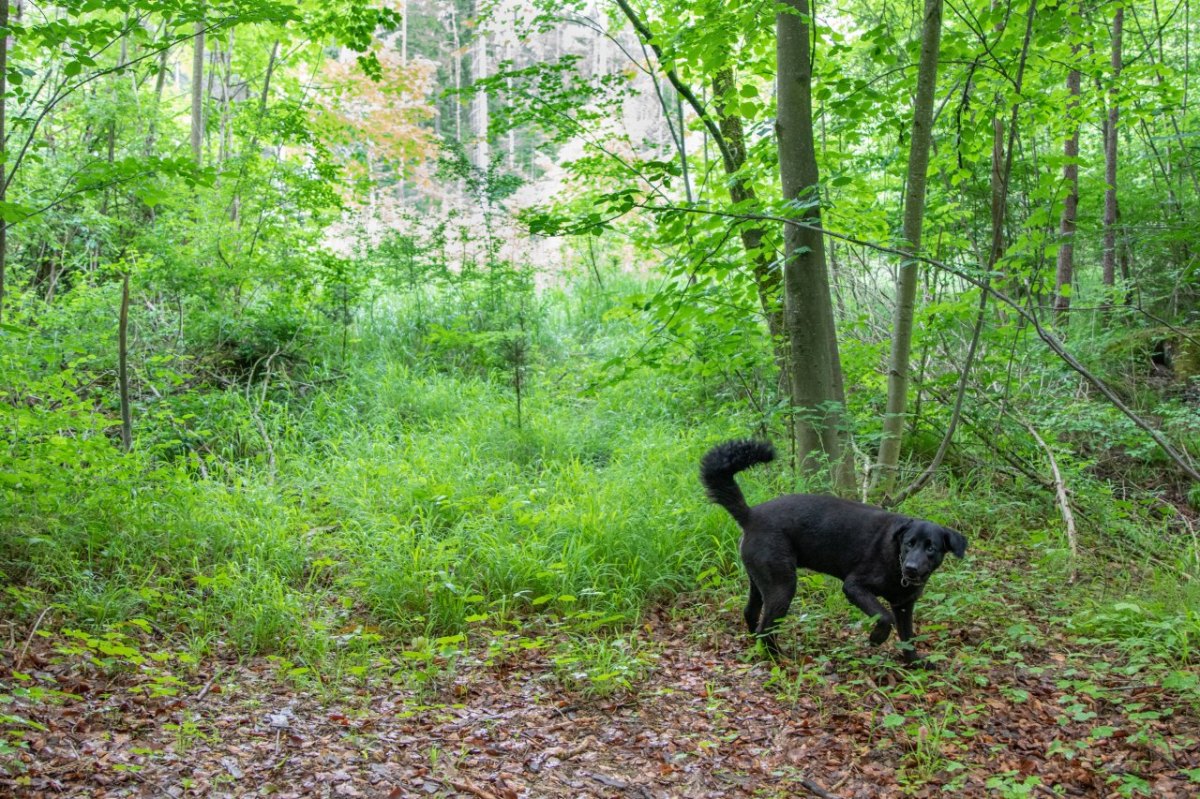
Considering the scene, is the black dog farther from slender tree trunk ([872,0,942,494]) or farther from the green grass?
slender tree trunk ([872,0,942,494])

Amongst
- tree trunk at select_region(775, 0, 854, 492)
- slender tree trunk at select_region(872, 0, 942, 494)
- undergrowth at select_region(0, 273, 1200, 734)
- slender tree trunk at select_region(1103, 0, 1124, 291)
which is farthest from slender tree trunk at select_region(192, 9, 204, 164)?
slender tree trunk at select_region(1103, 0, 1124, 291)

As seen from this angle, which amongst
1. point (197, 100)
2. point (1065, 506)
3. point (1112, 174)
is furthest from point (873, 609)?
point (197, 100)

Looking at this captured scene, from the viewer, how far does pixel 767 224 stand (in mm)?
5965

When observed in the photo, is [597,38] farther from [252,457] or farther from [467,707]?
[467,707]

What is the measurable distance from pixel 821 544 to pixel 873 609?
0.44 meters

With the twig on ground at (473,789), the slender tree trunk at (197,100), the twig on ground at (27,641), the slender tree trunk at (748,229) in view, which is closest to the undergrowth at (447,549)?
the twig on ground at (27,641)

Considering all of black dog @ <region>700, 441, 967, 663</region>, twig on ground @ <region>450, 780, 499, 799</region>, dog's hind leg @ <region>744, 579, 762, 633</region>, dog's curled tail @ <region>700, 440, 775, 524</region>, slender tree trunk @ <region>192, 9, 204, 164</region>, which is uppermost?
slender tree trunk @ <region>192, 9, 204, 164</region>

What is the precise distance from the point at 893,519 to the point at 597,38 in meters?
21.6

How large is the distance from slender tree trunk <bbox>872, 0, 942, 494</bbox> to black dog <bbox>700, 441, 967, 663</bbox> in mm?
1528

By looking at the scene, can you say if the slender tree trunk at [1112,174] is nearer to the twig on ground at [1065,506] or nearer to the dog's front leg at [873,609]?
the twig on ground at [1065,506]

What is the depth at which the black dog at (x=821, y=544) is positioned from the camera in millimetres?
4164

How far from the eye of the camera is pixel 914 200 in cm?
546

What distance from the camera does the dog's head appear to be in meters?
3.95

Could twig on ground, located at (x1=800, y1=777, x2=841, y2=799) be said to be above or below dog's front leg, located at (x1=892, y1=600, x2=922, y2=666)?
below
